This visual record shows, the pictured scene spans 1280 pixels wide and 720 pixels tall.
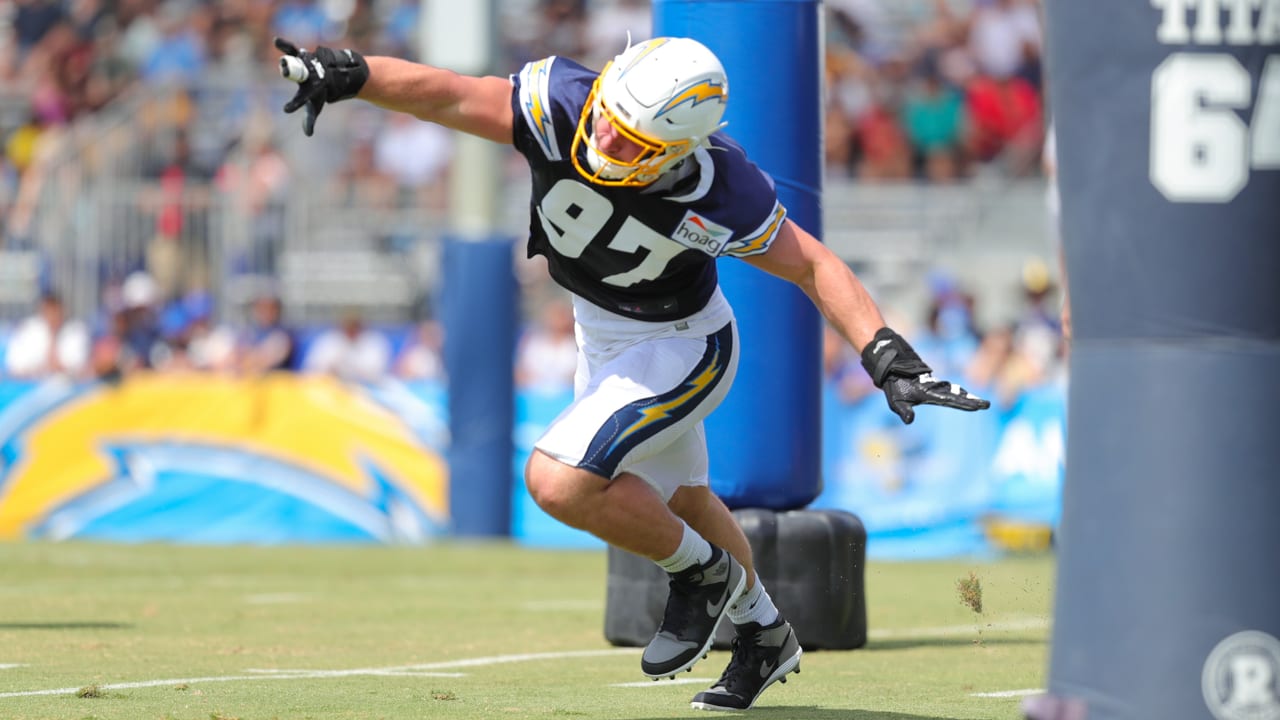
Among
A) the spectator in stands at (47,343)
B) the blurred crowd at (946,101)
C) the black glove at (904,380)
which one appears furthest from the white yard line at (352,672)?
the blurred crowd at (946,101)

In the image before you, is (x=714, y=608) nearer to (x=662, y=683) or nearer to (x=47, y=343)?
(x=662, y=683)

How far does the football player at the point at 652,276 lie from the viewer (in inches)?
197

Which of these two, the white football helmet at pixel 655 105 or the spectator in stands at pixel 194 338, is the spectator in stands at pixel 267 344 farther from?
the white football helmet at pixel 655 105

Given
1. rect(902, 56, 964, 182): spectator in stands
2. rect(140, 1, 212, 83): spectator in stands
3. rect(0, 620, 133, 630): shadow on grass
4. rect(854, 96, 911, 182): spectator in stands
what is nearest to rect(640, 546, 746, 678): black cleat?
rect(0, 620, 133, 630): shadow on grass

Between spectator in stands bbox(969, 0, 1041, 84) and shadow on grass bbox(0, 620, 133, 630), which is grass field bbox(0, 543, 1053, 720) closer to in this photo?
shadow on grass bbox(0, 620, 133, 630)

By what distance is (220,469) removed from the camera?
14516 millimetres

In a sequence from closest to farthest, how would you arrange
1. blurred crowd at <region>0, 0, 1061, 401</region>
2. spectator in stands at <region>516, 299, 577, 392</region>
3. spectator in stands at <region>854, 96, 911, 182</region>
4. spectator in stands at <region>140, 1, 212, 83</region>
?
spectator in stands at <region>516, 299, 577, 392</region>
blurred crowd at <region>0, 0, 1061, 401</region>
spectator in stands at <region>854, 96, 911, 182</region>
spectator in stands at <region>140, 1, 212, 83</region>

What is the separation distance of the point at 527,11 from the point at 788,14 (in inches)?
543

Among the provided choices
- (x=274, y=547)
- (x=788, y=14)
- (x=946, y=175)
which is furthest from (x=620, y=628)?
(x=946, y=175)

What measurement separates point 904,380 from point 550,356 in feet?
35.9

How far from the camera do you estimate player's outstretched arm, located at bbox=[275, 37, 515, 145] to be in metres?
4.88

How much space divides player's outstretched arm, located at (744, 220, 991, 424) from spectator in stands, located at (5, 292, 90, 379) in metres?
11.3

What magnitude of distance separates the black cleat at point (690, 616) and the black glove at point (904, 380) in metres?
1.02

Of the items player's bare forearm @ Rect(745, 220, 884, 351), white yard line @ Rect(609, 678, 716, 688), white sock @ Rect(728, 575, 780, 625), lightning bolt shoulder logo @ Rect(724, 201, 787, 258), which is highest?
lightning bolt shoulder logo @ Rect(724, 201, 787, 258)
